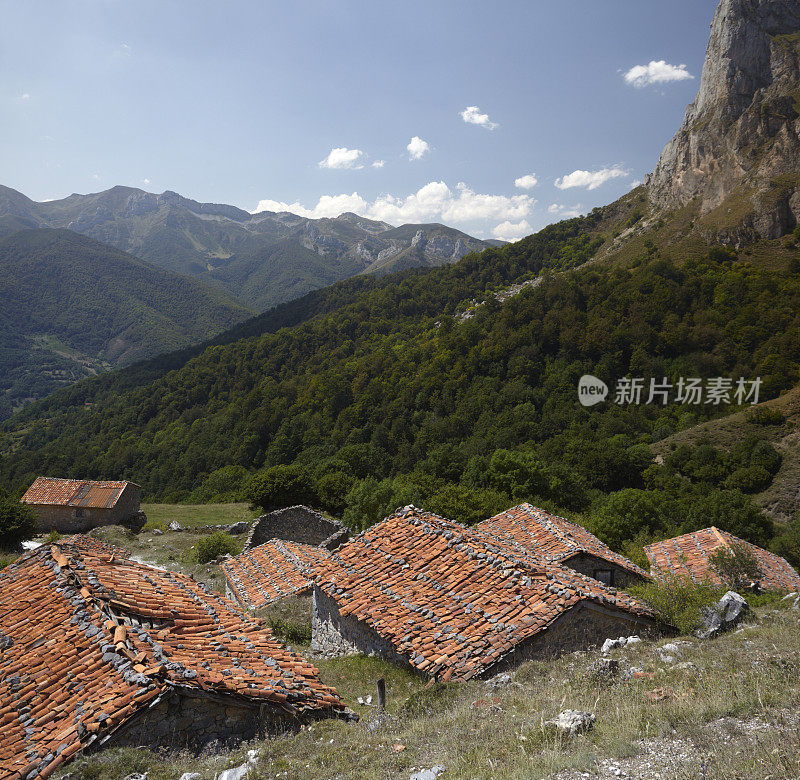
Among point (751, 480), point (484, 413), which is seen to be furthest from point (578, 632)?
point (484, 413)

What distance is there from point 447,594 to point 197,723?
5.11 m

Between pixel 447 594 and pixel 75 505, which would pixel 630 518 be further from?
pixel 75 505

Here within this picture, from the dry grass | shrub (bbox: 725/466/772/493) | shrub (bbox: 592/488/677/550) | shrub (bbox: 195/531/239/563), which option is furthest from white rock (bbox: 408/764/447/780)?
shrub (bbox: 725/466/772/493)

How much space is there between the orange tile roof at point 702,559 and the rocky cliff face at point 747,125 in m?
70.5

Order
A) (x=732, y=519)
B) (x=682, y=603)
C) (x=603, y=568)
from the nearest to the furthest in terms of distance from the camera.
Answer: (x=682, y=603)
(x=603, y=568)
(x=732, y=519)

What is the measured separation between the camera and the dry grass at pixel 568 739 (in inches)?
158

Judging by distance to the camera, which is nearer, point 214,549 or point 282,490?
point 214,549

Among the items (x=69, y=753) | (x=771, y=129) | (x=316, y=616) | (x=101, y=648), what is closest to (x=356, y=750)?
(x=69, y=753)

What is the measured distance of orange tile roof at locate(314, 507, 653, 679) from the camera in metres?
8.12

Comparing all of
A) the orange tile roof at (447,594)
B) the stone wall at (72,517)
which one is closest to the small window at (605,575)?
the orange tile roof at (447,594)

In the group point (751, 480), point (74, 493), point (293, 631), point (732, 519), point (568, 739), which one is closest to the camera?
point (568, 739)

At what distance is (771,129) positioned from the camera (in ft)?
256

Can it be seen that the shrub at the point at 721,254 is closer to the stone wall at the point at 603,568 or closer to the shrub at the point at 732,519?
the shrub at the point at 732,519

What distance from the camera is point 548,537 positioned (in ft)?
57.7
